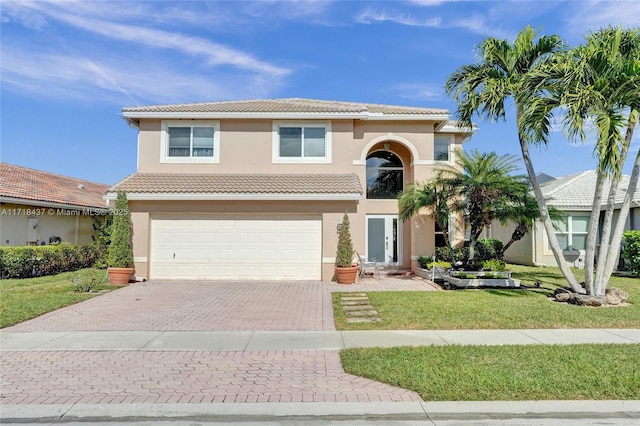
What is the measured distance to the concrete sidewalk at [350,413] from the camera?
4.53m

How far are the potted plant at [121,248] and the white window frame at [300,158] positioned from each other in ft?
19.4

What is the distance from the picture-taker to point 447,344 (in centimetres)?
719

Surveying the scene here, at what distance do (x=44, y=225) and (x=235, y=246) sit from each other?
10.8m

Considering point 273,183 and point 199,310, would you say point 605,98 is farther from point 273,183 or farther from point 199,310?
point 199,310

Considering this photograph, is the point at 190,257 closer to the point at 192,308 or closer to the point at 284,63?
the point at 192,308

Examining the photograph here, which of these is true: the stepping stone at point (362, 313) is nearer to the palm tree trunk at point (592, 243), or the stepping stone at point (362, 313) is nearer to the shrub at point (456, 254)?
the palm tree trunk at point (592, 243)

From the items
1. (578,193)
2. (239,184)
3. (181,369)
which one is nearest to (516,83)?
(239,184)

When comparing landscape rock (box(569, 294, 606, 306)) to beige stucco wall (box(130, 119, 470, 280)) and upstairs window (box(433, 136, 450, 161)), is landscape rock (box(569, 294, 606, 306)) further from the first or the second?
upstairs window (box(433, 136, 450, 161))

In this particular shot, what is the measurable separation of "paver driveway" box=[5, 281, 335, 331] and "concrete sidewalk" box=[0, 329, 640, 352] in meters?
0.46

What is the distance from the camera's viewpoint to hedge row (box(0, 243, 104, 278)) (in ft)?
51.4

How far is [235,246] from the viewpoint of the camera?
50.3 feet

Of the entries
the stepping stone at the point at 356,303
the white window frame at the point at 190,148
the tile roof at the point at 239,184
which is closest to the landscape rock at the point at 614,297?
the stepping stone at the point at 356,303

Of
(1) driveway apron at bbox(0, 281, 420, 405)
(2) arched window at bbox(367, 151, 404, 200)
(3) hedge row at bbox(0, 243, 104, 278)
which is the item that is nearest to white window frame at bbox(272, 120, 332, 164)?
(2) arched window at bbox(367, 151, 404, 200)

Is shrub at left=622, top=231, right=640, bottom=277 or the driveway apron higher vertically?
shrub at left=622, top=231, right=640, bottom=277
